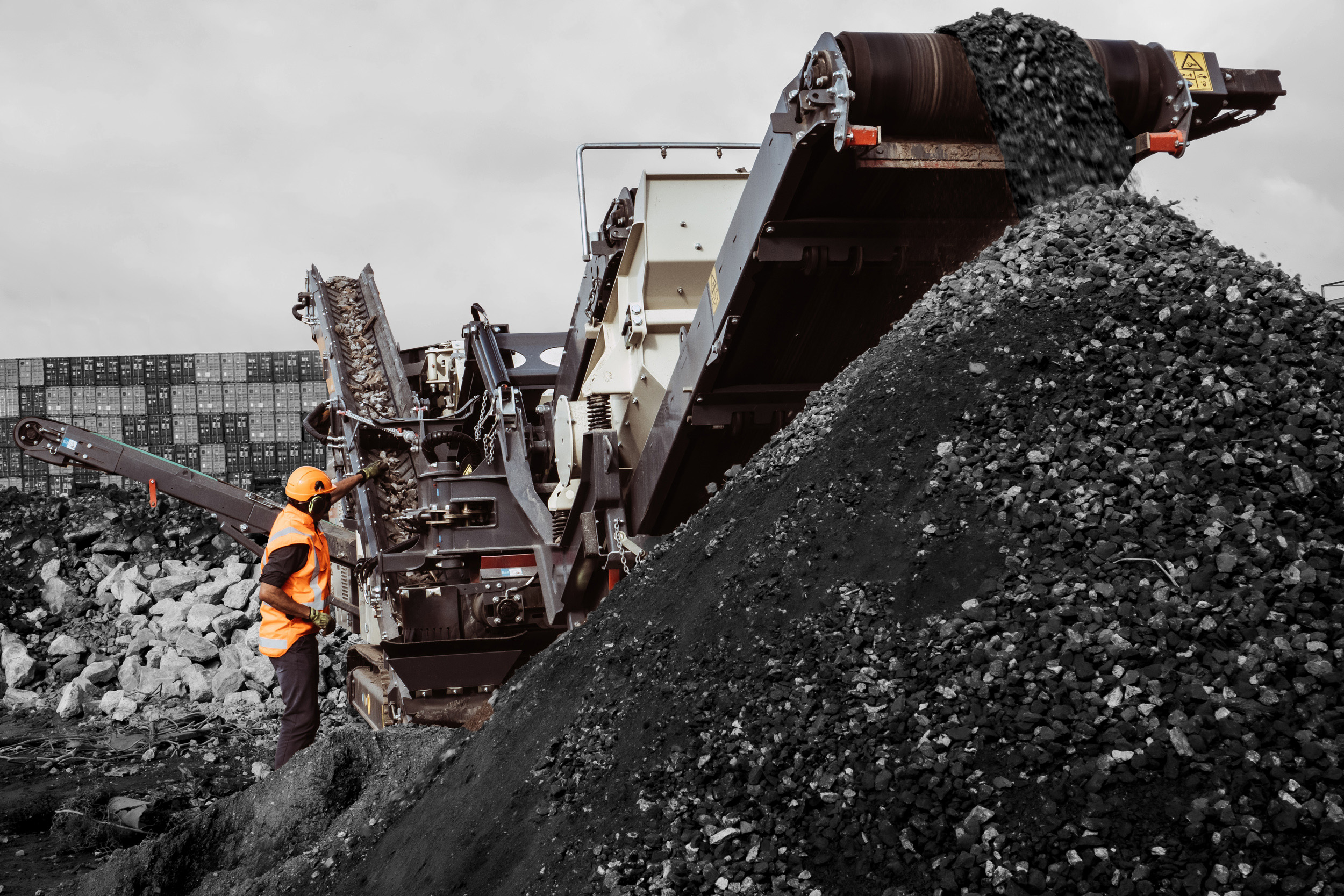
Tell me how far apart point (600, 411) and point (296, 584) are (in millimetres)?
1663

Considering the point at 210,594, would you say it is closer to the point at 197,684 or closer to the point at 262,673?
the point at 197,684

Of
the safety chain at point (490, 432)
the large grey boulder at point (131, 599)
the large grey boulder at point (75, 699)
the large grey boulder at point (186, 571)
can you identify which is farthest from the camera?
the large grey boulder at point (186, 571)

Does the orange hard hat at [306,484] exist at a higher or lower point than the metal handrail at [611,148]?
lower

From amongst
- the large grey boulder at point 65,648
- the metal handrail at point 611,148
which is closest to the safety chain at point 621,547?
the metal handrail at point 611,148

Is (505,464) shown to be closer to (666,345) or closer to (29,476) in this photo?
(666,345)

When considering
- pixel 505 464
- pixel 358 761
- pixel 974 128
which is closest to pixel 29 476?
pixel 505 464

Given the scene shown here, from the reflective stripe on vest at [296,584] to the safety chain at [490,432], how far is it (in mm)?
1143

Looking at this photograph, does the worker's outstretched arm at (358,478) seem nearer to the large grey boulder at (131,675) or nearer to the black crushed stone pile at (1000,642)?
the black crushed stone pile at (1000,642)

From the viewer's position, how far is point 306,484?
5.09 metres

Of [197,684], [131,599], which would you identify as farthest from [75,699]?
[131,599]

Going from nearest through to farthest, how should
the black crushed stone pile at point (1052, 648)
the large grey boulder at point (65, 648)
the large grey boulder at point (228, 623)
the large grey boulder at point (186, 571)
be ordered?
the black crushed stone pile at point (1052, 648) → the large grey boulder at point (228, 623) → the large grey boulder at point (65, 648) → the large grey boulder at point (186, 571)

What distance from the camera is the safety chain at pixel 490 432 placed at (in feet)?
19.4

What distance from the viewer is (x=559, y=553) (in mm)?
5285

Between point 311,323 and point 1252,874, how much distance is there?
22.9 ft
